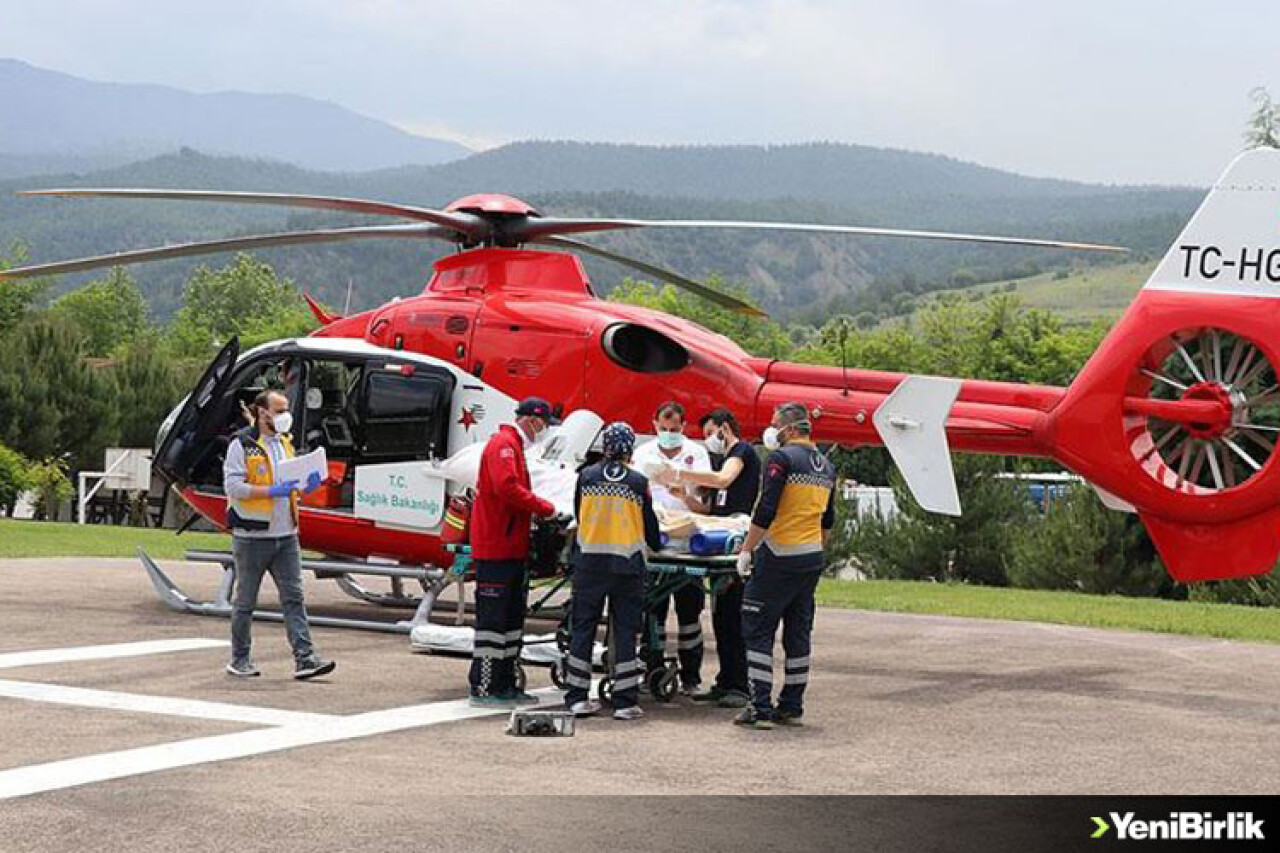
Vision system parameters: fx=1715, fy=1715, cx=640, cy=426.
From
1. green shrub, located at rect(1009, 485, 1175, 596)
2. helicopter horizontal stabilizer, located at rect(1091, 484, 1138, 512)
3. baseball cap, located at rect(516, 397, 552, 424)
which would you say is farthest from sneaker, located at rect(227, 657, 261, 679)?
green shrub, located at rect(1009, 485, 1175, 596)

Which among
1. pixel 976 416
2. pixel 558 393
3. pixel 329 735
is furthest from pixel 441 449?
pixel 329 735

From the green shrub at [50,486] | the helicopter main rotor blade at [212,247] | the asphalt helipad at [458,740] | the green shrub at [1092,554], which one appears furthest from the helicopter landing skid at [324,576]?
the green shrub at [50,486]

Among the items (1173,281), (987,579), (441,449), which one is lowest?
(987,579)

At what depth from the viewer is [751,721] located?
10727 mm

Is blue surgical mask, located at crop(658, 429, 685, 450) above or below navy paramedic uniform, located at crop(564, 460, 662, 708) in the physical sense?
above

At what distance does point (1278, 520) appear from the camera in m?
13.0

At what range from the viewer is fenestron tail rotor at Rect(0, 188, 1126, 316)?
45.5 feet

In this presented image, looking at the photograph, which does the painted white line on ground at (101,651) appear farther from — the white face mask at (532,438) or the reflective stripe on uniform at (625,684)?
the reflective stripe on uniform at (625,684)

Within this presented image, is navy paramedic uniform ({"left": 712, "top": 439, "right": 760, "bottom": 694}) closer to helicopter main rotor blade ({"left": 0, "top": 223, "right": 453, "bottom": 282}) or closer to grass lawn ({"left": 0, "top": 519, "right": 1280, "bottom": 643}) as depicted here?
helicopter main rotor blade ({"left": 0, "top": 223, "right": 453, "bottom": 282})

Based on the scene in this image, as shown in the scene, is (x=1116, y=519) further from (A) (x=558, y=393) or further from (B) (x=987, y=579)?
(A) (x=558, y=393)

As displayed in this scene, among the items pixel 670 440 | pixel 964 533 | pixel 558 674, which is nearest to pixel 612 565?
pixel 558 674

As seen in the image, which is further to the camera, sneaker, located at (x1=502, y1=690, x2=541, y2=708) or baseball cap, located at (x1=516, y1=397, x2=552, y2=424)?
baseball cap, located at (x1=516, y1=397, x2=552, y2=424)

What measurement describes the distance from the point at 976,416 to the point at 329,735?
639cm

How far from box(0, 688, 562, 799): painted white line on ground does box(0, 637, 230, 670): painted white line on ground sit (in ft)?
10.3
